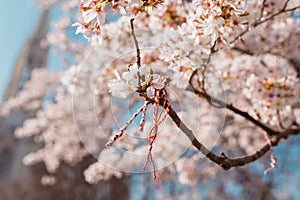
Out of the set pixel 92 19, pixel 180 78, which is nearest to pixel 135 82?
pixel 92 19

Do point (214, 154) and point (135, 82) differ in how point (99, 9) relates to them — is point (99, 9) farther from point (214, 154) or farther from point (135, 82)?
point (214, 154)

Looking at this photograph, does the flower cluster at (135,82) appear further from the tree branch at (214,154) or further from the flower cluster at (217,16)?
the flower cluster at (217,16)

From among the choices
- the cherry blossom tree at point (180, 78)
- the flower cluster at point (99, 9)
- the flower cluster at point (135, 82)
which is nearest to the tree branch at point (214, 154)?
the cherry blossom tree at point (180, 78)

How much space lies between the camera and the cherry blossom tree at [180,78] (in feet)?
3.28

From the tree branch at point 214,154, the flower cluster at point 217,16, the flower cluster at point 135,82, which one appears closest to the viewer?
the flower cluster at point 135,82

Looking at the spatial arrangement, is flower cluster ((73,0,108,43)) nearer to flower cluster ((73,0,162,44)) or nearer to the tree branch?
flower cluster ((73,0,162,44))

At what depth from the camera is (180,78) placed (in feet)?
5.48

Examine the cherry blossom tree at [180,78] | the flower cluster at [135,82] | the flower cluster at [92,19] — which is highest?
the flower cluster at [92,19]

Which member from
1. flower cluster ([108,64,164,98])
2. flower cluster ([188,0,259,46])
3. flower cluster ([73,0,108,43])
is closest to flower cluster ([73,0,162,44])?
flower cluster ([73,0,108,43])

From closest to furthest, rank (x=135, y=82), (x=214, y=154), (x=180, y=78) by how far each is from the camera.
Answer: (x=135, y=82), (x=214, y=154), (x=180, y=78)

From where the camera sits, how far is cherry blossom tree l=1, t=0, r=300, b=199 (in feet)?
3.28

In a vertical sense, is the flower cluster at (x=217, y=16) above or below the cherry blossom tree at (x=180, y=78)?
above

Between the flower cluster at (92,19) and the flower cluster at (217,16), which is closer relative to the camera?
the flower cluster at (92,19)

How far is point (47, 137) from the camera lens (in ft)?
18.2
